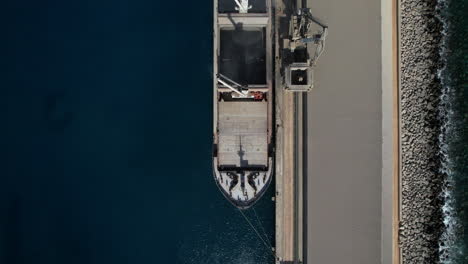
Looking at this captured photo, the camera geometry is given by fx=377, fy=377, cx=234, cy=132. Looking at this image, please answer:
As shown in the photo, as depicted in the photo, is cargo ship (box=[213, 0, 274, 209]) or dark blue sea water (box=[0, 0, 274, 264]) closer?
cargo ship (box=[213, 0, 274, 209])

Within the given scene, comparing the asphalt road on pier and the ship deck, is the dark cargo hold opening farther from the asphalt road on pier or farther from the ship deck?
the asphalt road on pier

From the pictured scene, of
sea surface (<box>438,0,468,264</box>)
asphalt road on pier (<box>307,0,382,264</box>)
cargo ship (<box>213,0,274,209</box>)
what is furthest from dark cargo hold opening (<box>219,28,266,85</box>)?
sea surface (<box>438,0,468,264</box>)

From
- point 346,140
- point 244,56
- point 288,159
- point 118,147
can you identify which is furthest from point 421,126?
point 118,147

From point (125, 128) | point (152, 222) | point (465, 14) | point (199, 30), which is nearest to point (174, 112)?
point (125, 128)

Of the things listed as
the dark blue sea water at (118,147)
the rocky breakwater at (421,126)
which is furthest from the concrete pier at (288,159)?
the rocky breakwater at (421,126)

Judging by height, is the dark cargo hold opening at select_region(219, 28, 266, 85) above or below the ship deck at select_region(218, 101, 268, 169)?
above

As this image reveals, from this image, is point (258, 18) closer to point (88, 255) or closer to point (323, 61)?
point (323, 61)
